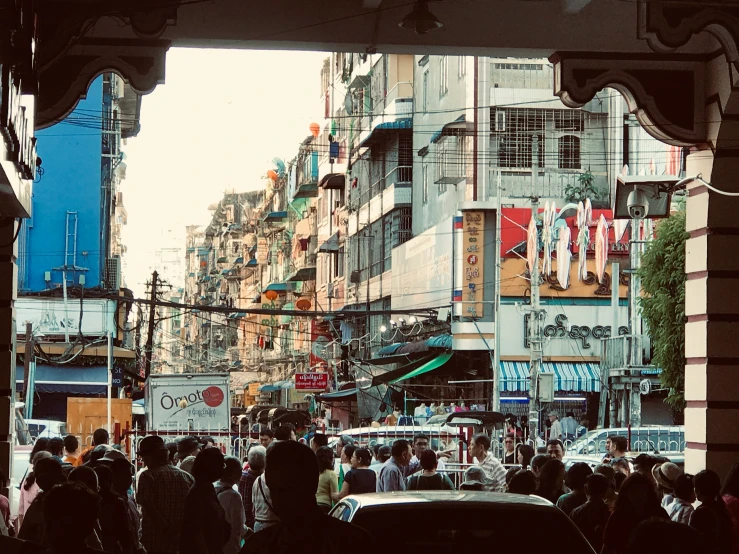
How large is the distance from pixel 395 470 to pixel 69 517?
865 cm

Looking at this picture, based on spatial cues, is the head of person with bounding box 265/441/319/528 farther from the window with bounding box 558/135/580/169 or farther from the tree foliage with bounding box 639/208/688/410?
the window with bounding box 558/135/580/169

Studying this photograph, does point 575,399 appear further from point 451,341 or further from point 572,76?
point 572,76

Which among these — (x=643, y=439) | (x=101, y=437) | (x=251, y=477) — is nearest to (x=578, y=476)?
(x=251, y=477)

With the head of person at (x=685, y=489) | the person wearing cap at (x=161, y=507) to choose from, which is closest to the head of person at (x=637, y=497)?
the head of person at (x=685, y=489)

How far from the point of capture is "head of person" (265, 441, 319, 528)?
4.69m

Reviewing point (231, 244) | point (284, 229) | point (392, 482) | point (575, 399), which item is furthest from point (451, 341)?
point (231, 244)

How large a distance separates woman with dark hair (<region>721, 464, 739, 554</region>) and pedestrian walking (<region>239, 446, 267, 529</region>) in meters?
4.66

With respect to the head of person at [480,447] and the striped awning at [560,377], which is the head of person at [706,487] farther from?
the striped awning at [560,377]

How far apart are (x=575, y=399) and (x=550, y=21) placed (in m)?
33.0

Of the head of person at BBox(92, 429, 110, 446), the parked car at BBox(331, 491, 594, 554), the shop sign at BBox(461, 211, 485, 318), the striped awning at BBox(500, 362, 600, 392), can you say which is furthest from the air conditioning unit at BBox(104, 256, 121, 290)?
the parked car at BBox(331, 491, 594, 554)

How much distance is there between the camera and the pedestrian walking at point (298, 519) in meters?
4.69

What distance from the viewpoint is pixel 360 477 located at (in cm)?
1355

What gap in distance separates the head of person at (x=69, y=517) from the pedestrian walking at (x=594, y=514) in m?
4.96

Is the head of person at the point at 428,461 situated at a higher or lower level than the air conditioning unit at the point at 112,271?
lower
